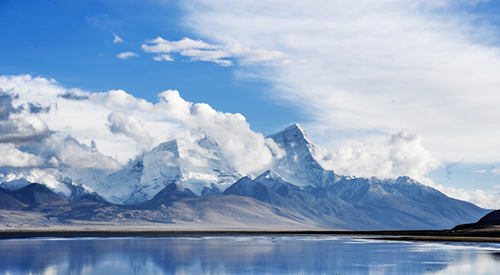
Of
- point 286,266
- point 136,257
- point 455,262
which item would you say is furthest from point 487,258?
point 136,257

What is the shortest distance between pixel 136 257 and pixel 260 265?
2821 cm

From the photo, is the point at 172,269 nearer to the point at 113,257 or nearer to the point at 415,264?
the point at 113,257

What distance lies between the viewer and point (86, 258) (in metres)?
100

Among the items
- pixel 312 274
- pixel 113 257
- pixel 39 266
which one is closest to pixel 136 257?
pixel 113 257

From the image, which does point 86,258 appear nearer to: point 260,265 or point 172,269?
point 172,269

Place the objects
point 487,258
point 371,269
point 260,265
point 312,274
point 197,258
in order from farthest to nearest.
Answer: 1. point 197,258
2. point 487,258
3. point 260,265
4. point 371,269
5. point 312,274

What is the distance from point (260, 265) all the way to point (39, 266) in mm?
30462

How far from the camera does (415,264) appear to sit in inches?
3278

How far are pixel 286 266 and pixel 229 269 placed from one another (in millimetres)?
8077

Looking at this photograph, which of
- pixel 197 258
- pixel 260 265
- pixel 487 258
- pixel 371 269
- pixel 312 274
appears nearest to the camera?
pixel 312 274

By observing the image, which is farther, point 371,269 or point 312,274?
point 371,269

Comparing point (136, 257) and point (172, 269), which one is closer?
point (172, 269)

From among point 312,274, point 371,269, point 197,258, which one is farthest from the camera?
point 197,258

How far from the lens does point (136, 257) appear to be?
104m
